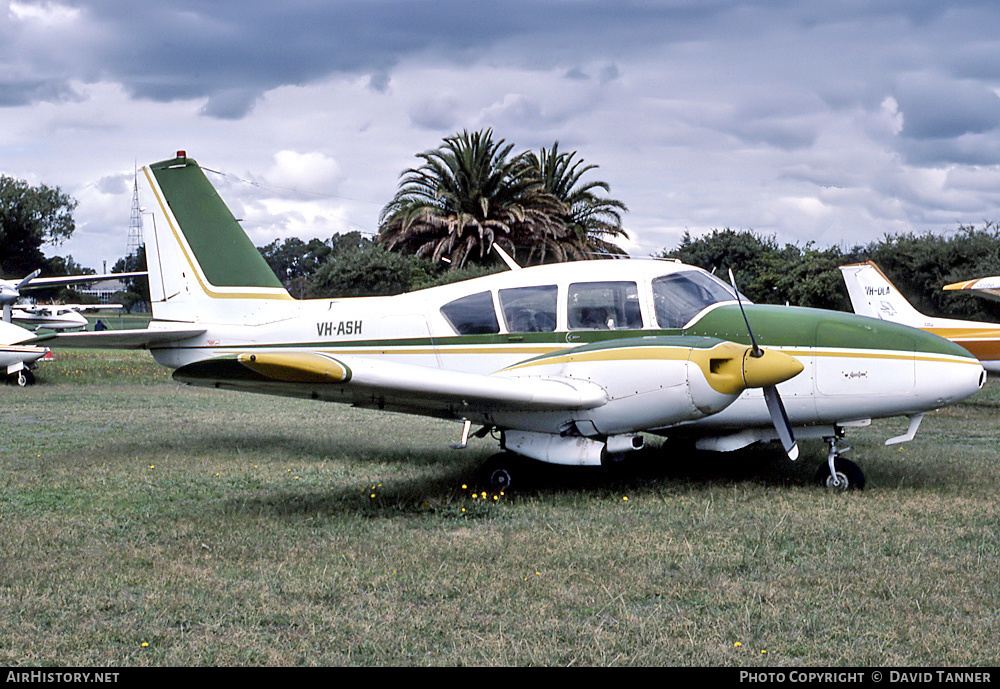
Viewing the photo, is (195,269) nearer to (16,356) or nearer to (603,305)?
(603,305)

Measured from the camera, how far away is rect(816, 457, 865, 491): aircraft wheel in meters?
7.40

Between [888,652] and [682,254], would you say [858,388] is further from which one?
[682,254]

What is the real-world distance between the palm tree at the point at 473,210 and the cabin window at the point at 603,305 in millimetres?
21902

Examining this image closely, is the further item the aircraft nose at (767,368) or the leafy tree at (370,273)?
the leafy tree at (370,273)

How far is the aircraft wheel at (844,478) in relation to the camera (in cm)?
740

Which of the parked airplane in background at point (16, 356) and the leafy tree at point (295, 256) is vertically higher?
the leafy tree at point (295, 256)

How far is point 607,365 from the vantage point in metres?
6.86

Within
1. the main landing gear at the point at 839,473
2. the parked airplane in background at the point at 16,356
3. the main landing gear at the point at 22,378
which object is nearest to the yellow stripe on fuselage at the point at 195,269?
the main landing gear at the point at 839,473

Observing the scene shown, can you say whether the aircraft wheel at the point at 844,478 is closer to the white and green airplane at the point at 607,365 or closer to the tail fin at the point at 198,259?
the white and green airplane at the point at 607,365

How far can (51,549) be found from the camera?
5.59m

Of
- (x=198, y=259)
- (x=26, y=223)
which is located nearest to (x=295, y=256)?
(x=26, y=223)

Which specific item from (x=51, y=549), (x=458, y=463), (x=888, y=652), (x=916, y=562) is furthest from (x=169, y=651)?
(x=458, y=463)

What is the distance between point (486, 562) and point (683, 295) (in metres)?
3.46
